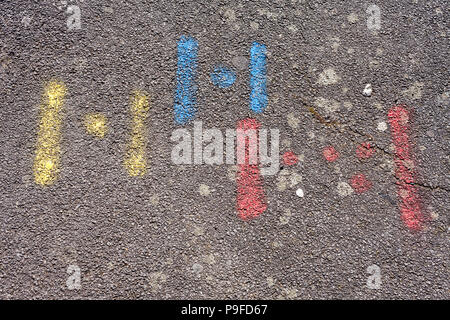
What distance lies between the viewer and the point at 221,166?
265 centimetres

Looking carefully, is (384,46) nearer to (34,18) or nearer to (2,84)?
(34,18)

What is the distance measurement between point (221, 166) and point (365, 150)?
0.95 metres

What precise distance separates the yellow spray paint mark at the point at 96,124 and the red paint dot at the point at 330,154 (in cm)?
145

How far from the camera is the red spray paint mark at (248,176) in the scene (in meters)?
2.61

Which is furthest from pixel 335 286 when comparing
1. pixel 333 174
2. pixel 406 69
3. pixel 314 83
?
pixel 406 69

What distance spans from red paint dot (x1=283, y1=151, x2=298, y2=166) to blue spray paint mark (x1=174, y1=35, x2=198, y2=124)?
2.19ft

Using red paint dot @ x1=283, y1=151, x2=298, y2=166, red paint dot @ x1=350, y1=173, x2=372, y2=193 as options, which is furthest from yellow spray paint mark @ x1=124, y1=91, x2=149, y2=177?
red paint dot @ x1=350, y1=173, x2=372, y2=193

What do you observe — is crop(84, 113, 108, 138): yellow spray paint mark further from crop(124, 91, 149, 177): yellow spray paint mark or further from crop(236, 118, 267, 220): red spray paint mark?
crop(236, 118, 267, 220): red spray paint mark

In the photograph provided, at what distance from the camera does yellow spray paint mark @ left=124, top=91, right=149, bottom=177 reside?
265 centimetres
